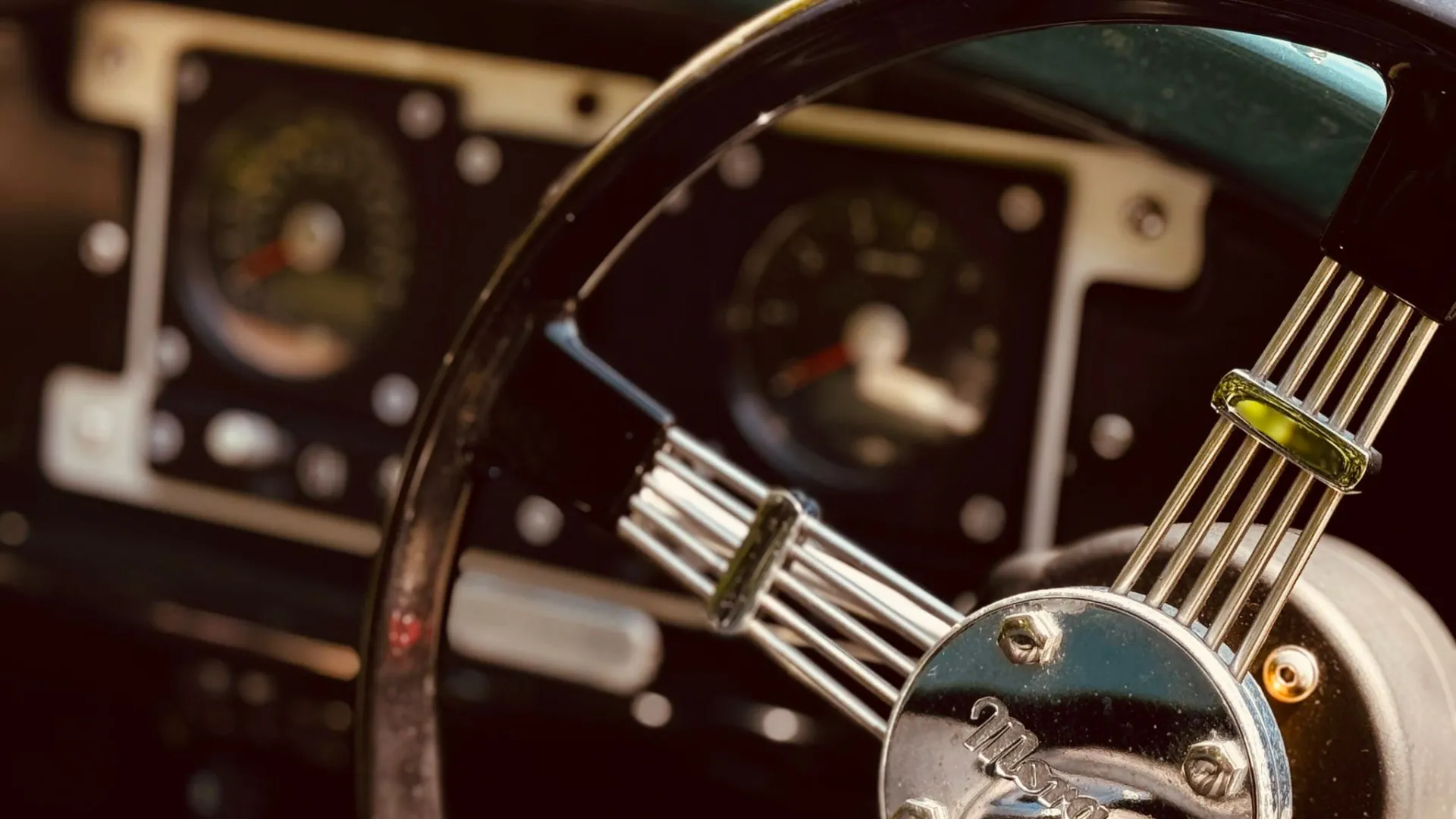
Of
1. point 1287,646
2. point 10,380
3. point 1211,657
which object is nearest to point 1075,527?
point 1287,646

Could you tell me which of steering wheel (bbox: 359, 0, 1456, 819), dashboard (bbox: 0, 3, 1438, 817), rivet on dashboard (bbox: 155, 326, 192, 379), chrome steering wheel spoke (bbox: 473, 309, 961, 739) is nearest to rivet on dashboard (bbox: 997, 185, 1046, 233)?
dashboard (bbox: 0, 3, 1438, 817)

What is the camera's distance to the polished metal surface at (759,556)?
0.54 m

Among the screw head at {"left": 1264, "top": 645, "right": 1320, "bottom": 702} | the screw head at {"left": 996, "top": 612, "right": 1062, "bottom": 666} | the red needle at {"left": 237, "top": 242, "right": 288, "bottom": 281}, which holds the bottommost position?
the red needle at {"left": 237, "top": 242, "right": 288, "bottom": 281}

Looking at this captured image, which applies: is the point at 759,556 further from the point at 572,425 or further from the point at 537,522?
the point at 537,522

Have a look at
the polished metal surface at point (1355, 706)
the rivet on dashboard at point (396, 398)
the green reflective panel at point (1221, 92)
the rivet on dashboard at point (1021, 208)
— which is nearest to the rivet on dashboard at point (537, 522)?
the rivet on dashboard at point (396, 398)

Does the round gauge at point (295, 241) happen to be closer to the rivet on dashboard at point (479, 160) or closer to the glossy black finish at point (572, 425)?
the rivet on dashboard at point (479, 160)

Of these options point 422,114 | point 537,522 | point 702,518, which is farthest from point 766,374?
point 702,518

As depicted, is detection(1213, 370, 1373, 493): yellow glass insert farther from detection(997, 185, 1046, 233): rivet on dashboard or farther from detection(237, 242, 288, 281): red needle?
detection(237, 242, 288, 281): red needle

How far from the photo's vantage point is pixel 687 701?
112 cm

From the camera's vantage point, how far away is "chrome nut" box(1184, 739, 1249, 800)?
45 cm

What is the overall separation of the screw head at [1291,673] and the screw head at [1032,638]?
0.40 ft

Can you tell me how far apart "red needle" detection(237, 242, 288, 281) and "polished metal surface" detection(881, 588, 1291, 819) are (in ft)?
3.11

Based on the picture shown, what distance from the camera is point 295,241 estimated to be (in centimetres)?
129

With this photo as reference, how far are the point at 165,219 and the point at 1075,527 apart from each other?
0.84m
